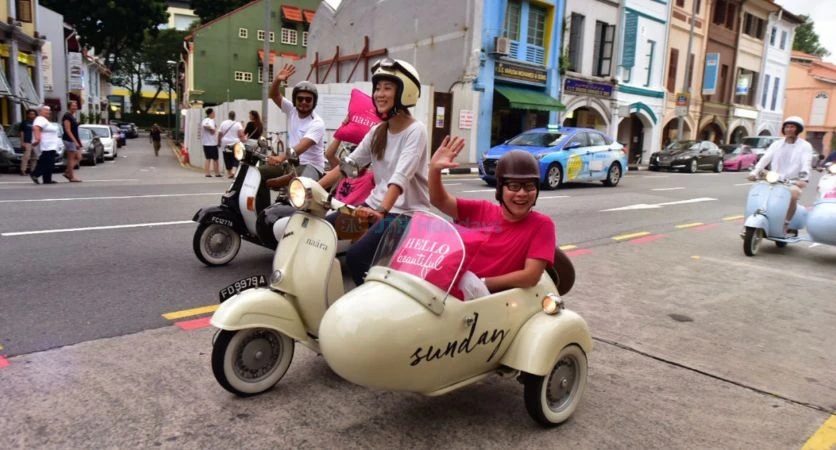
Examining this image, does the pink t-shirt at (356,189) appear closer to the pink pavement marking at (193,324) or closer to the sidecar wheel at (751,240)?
the pink pavement marking at (193,324)

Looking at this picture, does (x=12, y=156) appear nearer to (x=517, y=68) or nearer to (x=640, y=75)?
Result: (x=517, y=68)

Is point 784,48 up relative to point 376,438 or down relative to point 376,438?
up

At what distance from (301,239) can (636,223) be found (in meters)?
8.07

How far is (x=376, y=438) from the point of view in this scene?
9.32 ft

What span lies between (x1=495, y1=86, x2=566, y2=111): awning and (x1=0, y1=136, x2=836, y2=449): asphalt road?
16530mm

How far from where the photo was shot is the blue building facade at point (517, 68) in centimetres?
2275

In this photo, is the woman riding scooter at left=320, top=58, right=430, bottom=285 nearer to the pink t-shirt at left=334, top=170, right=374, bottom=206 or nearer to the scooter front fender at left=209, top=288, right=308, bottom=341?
the scooter front fender at left=209, top=288, right=308, bottom=341

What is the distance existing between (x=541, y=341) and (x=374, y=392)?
1.03m

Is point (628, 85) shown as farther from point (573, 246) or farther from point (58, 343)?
point (58, 343)

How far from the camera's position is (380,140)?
373 centimetres

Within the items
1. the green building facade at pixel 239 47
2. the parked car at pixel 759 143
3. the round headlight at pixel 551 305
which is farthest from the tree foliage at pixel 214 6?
the round headlight at pixel 551 305

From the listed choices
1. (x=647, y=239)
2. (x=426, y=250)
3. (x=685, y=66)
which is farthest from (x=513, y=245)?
(x=685, y=66)

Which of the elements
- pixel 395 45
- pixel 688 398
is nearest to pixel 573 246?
pixel 688 398

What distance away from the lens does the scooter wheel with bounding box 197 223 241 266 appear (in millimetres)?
5961
